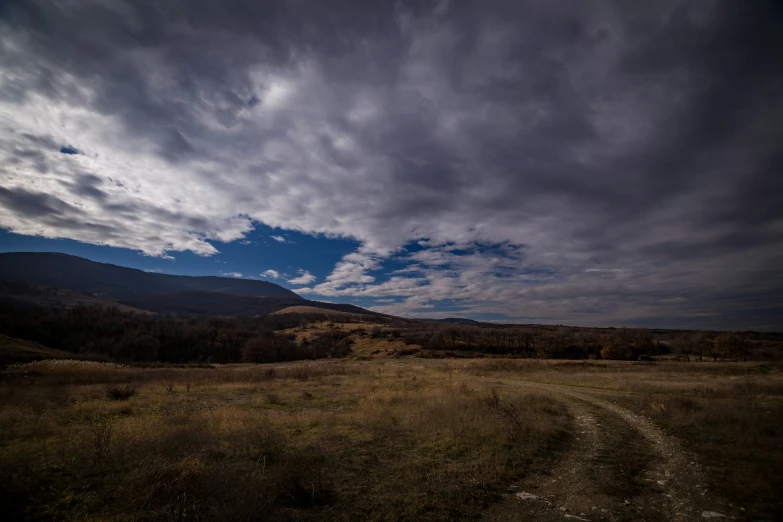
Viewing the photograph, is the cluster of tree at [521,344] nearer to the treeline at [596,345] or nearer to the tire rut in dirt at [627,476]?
the treeline at [596,345]

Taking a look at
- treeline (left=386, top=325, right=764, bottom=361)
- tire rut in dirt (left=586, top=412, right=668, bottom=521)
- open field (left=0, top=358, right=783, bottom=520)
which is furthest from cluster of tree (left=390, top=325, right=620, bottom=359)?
tire rut in dirt (left=586, top=412, right=668, bottom=521)

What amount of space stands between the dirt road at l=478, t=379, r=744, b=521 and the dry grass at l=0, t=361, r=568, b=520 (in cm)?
78

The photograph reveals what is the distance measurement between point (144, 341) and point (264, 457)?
106 m

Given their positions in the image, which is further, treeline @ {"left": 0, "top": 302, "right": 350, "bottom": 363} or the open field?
treeline @ {"left": 0, "top": 302, "right": 350, "bottom": 363}

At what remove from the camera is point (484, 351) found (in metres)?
103

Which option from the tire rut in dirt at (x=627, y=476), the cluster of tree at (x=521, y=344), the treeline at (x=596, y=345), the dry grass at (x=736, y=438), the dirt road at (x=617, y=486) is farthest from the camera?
the cluster of tree at (x=521, y=344)

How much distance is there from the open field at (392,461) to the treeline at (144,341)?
267 ft

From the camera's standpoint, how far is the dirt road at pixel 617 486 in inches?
283

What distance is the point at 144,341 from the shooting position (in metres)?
93.0

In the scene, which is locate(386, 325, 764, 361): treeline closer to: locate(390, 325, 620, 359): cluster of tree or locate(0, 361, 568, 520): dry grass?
locate(390, 325, 620, 359): cluster of tree

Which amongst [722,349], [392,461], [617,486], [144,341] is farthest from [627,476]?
[144,341]

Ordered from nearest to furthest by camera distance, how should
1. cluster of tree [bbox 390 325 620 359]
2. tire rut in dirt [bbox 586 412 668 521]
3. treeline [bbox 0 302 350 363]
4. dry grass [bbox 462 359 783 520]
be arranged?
tire rut in dirt [bbox 586 412 668 521] → dry grass [bbox 462 359 783 520] → treeline [bbox 0 302 350 363] → cluster of tree [bbox 390 325 620 359]

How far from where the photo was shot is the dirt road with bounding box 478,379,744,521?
7184mm

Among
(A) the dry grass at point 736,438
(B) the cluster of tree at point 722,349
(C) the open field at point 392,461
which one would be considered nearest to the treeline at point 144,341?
(C) the open field at point 392,461
